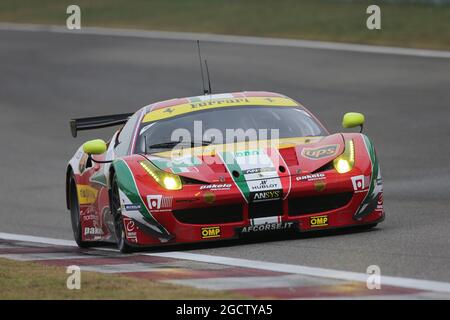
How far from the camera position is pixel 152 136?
409 inches

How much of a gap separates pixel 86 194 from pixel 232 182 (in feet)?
7.28

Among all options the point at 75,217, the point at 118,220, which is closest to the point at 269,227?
the point at 118,220

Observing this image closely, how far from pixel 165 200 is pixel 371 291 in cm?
264

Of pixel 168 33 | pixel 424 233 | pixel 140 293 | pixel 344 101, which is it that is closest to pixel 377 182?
pixel 424 233

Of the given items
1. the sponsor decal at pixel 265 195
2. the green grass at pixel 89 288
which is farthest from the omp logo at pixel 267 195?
the green grass at pixel 89 288

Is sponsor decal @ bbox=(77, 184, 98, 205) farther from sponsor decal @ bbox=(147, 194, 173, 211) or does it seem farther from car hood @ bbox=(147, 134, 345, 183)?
sponsor decal @ bbox=(147, 194, 173, 211)

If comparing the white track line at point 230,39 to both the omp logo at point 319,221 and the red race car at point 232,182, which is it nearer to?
the red race car at point 232,182

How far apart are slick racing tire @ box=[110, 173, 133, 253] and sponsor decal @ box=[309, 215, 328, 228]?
136 centimetres

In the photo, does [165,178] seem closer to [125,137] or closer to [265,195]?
[265,195]

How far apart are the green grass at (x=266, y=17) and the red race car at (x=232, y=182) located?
15.4 meters

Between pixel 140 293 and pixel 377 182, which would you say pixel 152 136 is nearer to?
pixel 377 182

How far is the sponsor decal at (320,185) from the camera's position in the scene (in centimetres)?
937

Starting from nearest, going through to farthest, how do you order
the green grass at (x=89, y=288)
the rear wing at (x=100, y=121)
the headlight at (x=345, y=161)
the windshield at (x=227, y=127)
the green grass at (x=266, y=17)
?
the green grass at (x=89, y=288) < the headlight at (x=345, y=161) < the windshield at (x=227, y=127) < the rear wing at (x=100, y=121) < the green grass at (x=266, y=17)

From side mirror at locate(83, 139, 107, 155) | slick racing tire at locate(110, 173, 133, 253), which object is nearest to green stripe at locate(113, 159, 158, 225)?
slick racing tire at locate(110, 173, 133, 253)
